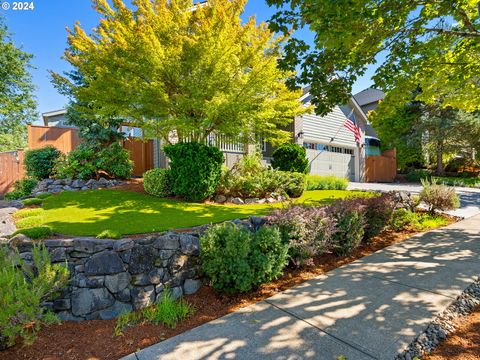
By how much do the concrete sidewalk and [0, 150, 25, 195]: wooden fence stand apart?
38.4 feet

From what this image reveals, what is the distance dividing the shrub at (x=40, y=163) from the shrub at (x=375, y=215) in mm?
10081

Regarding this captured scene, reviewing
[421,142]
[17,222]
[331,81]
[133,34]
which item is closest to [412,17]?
[331,81]

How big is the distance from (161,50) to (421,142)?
22785 mm

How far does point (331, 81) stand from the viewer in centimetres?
590

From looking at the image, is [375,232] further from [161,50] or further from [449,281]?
[161,50]

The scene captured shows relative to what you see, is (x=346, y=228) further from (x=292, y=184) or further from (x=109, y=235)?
(x=109, y=235)

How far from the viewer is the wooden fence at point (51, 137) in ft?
38.1

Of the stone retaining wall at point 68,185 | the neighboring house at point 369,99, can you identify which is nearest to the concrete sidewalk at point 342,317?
the stone retaining wall at point 68,185

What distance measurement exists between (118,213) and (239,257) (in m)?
3.31

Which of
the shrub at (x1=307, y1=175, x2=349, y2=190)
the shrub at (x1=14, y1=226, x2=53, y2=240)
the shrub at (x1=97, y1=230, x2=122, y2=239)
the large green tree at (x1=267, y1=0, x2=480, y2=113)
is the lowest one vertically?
the shrub at (x1=97, y1=230, x2=122, y2=239)

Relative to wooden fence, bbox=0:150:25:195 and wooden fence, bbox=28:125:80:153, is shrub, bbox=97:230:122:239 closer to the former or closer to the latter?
wooden fence, bbox=0:150:25:195

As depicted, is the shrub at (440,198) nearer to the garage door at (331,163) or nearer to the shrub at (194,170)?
the shrub at (194,170)

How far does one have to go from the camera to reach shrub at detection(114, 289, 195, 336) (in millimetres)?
3201

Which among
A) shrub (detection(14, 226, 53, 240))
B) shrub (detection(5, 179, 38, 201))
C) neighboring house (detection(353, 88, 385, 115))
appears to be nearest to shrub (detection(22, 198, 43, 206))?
shrub (detection(5, 179, 38, 201))
